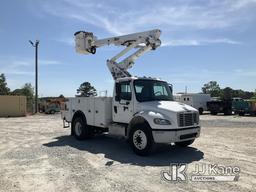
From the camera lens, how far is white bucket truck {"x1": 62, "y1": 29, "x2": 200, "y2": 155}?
9.80m

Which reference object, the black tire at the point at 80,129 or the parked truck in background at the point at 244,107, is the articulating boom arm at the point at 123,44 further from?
the parked truck in background at the point at 244,107

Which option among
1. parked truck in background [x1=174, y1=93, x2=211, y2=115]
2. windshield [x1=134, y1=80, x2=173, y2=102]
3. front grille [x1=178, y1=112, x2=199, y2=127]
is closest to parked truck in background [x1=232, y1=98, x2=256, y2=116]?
parked truck in background [x1=174, y1=93, x2=211, y2=115]

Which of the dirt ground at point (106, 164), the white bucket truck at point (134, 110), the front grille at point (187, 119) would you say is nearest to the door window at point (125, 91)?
the white bucket truck at point (134, 110)

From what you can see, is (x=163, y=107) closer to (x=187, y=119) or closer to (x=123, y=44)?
(x=187, y=119)

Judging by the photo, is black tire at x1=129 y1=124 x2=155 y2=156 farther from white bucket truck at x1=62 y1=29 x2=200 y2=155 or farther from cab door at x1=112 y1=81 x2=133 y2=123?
cab door at x1=112 y1=81 x2=133 y2=123

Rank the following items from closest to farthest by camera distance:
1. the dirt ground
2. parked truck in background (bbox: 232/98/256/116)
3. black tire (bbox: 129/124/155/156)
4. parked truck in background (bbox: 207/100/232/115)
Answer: the dirt ground, black tire (bbox: 129/124/155/156), parked truck in background (bbox: 232/98/256/116), parked truck in background (bbox: 207/100/232/115)

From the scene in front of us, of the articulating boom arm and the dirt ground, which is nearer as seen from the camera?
the dirt ground

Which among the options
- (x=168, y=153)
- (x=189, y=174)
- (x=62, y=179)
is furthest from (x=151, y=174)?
(x=168, y=153)

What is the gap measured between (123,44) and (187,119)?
551 cm

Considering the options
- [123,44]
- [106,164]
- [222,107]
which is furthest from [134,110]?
[222,107]

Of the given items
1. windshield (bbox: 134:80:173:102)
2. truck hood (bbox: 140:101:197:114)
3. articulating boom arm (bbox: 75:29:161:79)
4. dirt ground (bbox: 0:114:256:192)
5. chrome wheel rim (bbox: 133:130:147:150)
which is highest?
articulating boom arm (bbox: 75:29:161:79)

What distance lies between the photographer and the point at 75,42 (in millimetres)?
14891

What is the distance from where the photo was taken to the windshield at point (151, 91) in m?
11.0

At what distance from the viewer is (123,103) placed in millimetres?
11359
